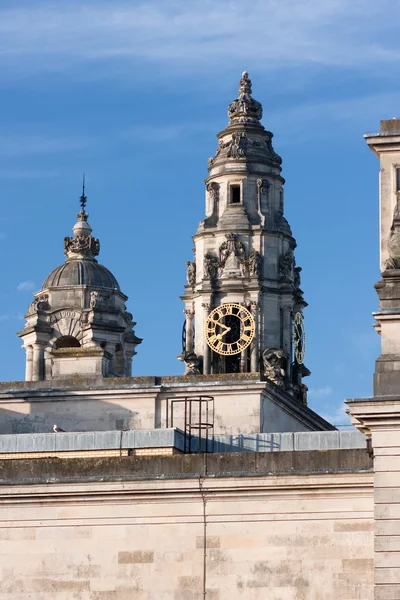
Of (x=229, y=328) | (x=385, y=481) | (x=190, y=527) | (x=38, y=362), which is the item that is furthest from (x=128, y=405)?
(x=385, y=481)

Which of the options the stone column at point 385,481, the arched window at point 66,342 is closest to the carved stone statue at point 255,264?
the arched window at point 66,342

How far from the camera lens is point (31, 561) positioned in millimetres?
57844

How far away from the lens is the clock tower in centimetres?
10075

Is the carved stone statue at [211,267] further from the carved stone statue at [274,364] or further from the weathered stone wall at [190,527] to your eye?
the weathered stone wall at [190,527]

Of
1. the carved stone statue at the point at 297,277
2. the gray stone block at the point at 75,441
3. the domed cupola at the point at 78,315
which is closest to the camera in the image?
the gray stone block at the point at 75,441

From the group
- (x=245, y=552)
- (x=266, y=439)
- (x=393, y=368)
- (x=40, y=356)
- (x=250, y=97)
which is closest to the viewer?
(x=393, y=368)

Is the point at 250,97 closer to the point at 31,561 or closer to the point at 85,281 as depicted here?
the point at 85,281

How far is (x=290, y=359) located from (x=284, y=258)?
454cm

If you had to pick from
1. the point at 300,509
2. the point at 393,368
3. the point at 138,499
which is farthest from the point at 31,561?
the point at 393,368

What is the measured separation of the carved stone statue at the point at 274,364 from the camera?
99.4 m

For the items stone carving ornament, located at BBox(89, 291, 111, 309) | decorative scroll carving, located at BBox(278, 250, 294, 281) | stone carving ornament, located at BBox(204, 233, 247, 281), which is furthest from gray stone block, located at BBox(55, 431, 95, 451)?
decorative scroll carving, located at BBox(278, 250, 294, 281)

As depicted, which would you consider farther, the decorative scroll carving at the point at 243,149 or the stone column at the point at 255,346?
the decorative scroll carving at the point at 243,149

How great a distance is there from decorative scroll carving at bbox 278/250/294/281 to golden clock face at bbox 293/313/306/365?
193 cm

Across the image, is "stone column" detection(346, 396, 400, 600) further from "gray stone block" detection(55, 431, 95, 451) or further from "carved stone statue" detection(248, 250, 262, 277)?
"carved stone statue" detection(248, 250, 262, 277)
